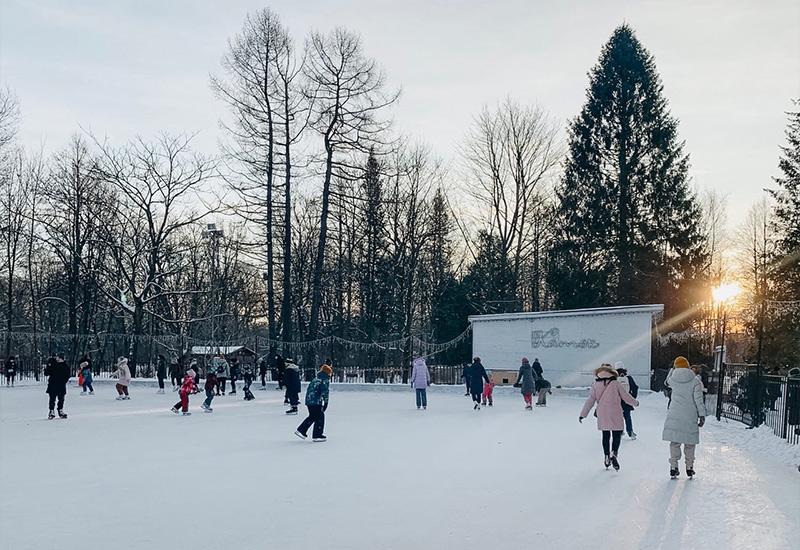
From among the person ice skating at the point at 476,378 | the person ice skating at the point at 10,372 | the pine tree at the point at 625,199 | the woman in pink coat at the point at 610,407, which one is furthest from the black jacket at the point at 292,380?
the pine tree at the point at 625,199

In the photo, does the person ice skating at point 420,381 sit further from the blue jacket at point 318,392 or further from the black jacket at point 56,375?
the black jacket at point 56,375

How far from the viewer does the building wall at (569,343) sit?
98.6ft

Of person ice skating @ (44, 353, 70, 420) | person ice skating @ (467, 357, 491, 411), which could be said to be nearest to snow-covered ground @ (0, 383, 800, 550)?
person ice skating @ (44, 353, 70, 420)

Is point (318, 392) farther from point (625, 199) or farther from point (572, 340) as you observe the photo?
point (625, 199)

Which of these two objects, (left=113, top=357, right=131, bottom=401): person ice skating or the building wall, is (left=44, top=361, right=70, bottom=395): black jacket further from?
the building wall

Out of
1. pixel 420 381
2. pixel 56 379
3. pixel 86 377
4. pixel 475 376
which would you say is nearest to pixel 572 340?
pixel 475 376

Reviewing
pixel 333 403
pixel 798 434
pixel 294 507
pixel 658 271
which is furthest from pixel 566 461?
pixel 658 271

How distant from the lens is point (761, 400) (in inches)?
659

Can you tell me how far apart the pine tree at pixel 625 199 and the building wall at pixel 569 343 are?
375 inches

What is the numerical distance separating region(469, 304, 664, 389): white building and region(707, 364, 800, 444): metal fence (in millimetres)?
7305

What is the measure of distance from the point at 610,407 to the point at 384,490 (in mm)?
3570

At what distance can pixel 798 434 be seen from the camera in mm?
12594

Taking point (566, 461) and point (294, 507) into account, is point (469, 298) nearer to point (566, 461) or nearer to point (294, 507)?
point (566, 461)

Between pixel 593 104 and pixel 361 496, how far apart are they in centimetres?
4026
